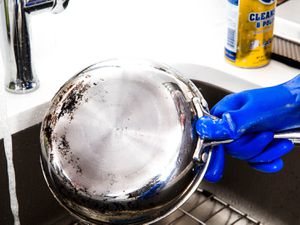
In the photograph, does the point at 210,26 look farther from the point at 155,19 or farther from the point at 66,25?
the point at 66,25

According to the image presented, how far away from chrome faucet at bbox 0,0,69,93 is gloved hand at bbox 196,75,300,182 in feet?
0.80

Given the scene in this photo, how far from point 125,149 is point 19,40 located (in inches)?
8.9

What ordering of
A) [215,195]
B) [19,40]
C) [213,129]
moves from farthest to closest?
[215,195]
[19,40]
[213,129]

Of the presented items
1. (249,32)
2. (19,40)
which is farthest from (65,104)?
(249,32)

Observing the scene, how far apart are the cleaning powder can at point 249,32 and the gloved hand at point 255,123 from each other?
184mm

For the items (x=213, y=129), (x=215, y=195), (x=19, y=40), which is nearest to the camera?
Result: (x=213, y=129)

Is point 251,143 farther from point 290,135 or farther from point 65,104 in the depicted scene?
point 65,104

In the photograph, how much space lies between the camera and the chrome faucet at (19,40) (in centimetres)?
64

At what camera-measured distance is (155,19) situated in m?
0.90

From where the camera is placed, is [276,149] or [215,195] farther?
[215,195]

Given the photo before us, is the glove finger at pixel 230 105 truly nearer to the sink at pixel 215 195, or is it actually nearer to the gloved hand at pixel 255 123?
the gloved hand at pixel 255 123

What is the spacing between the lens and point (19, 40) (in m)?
0.66

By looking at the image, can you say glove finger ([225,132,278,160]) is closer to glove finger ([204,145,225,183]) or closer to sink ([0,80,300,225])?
glove finger ([204,145,225,183])

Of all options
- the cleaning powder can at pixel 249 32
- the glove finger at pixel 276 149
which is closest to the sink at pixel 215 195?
the cleaning powder can at pixel 249 32
